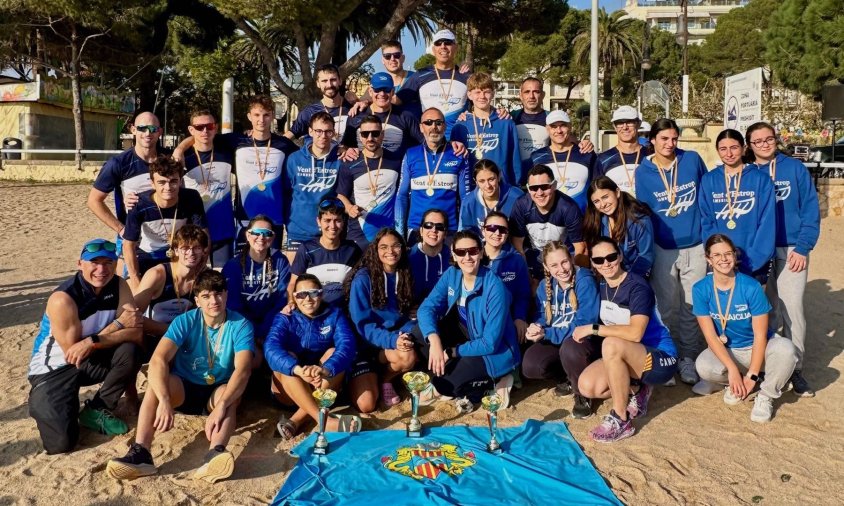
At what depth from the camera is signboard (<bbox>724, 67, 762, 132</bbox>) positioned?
13.1m

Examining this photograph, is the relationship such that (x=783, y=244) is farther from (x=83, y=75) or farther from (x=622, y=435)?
(x=83, y=75)

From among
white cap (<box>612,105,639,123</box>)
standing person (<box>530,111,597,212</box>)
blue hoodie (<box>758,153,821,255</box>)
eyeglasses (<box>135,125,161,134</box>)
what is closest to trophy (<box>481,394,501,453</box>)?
standing person (<box>530,111,597,212</box>)

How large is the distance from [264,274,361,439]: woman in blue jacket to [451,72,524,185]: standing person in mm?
2265

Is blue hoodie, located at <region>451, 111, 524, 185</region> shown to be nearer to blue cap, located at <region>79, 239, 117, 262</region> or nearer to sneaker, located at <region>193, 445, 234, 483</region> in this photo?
blue cap, located at <region>79, 239, 117, 262</region>

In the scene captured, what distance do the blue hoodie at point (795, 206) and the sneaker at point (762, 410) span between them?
127cm

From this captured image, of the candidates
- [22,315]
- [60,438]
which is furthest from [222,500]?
[22,315]

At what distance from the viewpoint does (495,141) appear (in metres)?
6.29

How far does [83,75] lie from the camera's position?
27.5m

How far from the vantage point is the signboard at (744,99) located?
13148mm

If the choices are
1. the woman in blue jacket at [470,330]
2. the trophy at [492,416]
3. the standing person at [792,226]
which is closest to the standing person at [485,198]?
the woman in blue jacket at [470,330]

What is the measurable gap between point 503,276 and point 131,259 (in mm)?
2875

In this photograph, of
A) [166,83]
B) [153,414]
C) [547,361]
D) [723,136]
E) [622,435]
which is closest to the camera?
[153,414]

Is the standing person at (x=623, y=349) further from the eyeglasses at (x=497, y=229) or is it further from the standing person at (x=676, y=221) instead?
the standing person at (x=676, y=221)

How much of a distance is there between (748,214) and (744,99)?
9702 mm
